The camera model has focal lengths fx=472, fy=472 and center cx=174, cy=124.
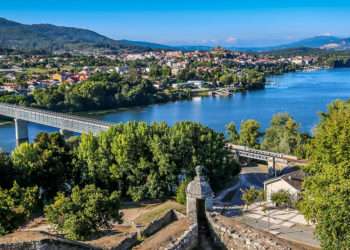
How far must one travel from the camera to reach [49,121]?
39.6m

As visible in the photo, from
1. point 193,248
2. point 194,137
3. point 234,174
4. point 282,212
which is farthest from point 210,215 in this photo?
point 234,174

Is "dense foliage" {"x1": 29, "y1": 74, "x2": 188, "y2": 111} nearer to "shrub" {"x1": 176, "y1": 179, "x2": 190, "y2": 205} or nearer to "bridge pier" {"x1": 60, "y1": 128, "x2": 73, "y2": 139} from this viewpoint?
"bridge pier" {"x1": 60, "y1": 128, "x2": 73, "y2": 139}

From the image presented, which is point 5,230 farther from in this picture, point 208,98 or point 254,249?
point 208,98

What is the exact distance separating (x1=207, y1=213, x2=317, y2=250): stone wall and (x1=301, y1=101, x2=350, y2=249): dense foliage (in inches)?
140

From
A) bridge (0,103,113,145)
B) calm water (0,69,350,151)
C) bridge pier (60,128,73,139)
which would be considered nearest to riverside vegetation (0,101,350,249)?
bridge (0,103,113,145)

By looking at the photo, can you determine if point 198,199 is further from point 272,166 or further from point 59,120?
point 59,120

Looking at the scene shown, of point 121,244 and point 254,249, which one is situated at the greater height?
point 254,249

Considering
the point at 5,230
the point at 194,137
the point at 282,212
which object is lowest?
the point at 282,212

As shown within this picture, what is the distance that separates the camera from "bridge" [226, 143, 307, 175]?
78.8 ft

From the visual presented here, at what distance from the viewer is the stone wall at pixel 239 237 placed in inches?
230

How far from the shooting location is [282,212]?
1761cm

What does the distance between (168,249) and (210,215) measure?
2.73 feet

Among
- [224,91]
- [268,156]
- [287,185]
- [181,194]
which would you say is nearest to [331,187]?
[181,194]

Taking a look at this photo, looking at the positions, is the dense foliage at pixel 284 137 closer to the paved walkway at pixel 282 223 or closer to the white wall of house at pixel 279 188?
the white wall of house at pixel 279 188
